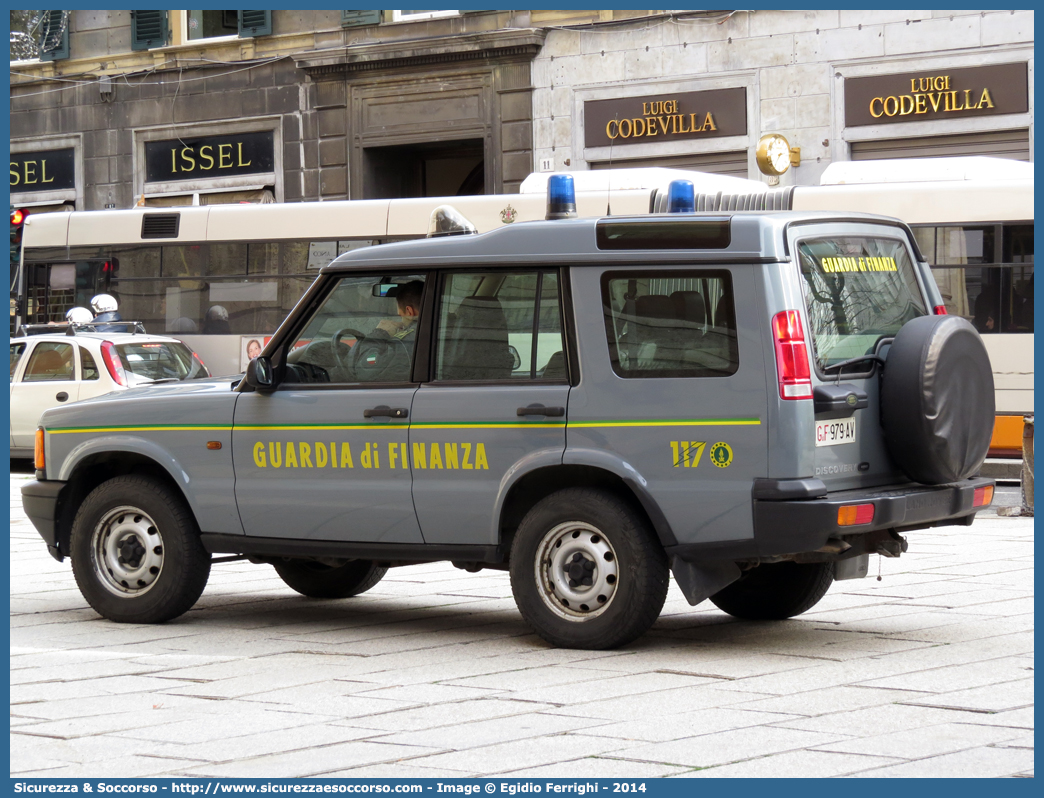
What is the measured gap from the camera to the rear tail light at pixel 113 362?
56.1 feet

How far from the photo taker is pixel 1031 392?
1619cm

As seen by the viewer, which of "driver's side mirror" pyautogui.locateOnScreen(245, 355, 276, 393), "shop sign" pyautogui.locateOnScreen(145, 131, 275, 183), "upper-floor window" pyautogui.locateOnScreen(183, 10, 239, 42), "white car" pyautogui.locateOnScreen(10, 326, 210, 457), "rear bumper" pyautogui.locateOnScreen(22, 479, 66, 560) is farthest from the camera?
"upper-floor window" pyautogui.locateOnScreen(183, 10, 239, 42)

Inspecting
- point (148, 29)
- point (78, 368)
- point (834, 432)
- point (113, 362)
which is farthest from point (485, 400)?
point (148, 29)

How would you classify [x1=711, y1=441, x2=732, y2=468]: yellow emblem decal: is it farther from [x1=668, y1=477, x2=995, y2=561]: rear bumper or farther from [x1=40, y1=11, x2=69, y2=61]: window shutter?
[x1=40, y1=11, x2=69, y2=61]: window shutter

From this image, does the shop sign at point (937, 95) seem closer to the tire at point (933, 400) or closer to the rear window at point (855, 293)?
the rear window at point (855, 293)

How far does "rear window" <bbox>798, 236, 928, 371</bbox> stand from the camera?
6602 millimetres

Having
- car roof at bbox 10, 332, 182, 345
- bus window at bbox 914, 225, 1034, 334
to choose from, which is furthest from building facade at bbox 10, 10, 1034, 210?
car roof at bbox 10, 332, 182, 345

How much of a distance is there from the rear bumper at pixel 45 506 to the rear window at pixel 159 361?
915cm

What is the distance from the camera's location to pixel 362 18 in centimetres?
2641

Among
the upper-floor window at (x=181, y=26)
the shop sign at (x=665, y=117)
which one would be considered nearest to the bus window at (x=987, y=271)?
the shop sign at (x=665, y=117)

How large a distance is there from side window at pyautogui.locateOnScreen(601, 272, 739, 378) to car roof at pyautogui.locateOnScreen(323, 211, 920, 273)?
0.32 ft

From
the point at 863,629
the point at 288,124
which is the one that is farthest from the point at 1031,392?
the point at 288,124

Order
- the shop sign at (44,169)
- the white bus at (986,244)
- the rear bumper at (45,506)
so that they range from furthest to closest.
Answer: the shop sign at (44,169), the white bus at (986,244), the rear bumper at (45,506)
